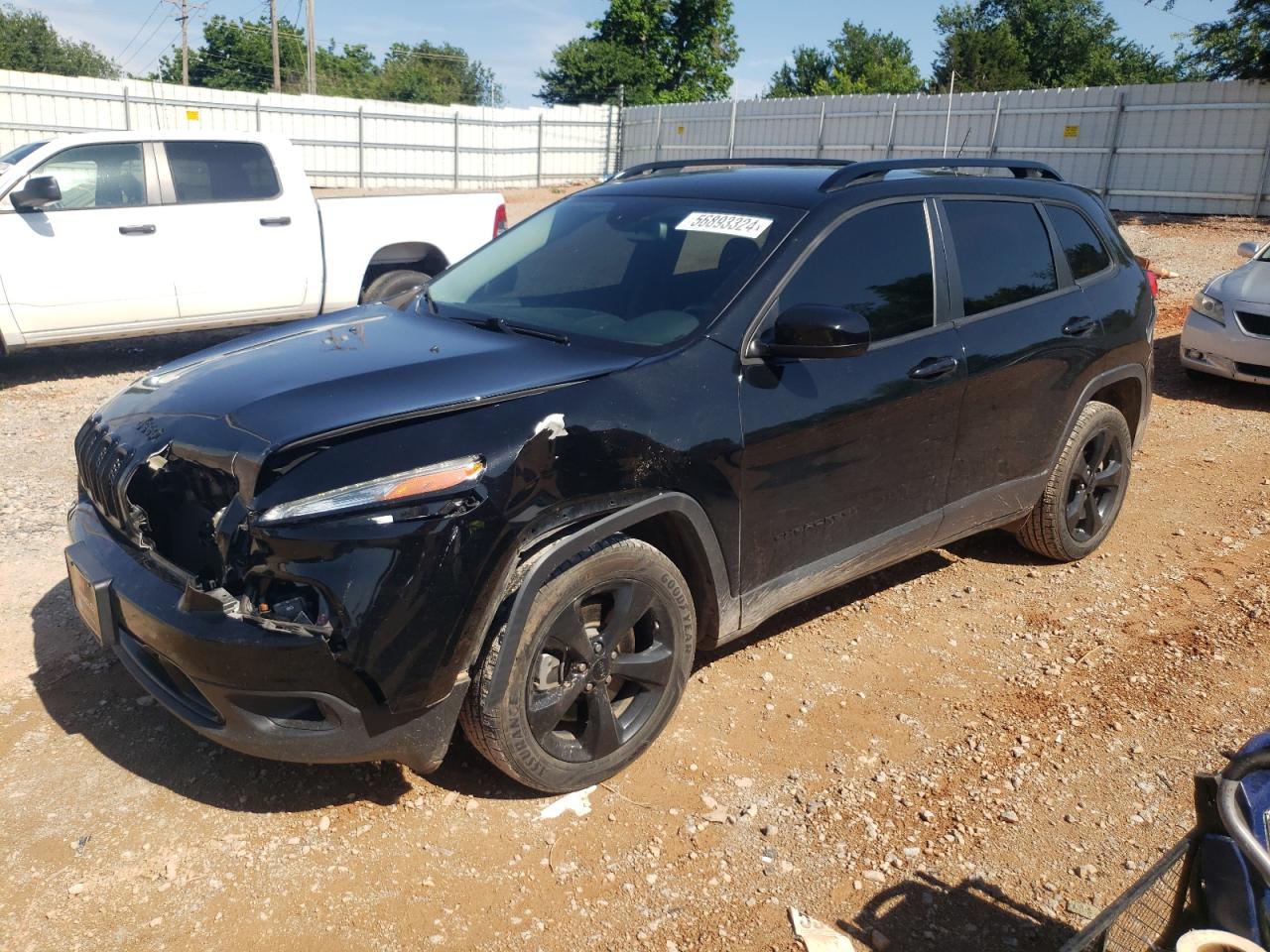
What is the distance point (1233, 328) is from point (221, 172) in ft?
27.2

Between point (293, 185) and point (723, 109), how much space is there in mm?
23151

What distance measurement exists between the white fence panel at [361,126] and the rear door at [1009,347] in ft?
64.9

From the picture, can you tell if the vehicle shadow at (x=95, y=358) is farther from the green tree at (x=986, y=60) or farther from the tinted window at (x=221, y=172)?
the green tree at (x=986, y=60)

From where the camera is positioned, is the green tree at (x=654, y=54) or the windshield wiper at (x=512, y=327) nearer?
the windshield wiper at (x=512, y=327)

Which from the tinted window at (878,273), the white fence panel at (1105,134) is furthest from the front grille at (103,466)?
the white fence panel at (1105,134)

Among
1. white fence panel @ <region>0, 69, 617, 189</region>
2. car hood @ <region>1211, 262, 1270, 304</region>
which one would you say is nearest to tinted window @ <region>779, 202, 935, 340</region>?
car hood @ <region>1211, 262, 1270, 304</region>

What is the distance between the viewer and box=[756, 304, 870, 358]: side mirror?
10.7ft

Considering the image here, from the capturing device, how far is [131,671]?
9.98 feet

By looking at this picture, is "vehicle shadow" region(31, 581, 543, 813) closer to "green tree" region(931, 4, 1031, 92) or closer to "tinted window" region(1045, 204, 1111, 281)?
"tinted window" region(1045, 204, 1111, 281)

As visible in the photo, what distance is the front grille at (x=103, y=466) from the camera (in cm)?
305

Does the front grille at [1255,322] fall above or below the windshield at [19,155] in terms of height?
below

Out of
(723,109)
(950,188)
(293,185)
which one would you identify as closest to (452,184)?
(723,109)

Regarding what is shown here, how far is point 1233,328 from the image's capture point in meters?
8.25

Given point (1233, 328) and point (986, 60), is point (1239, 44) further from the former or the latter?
point (986, 60)
